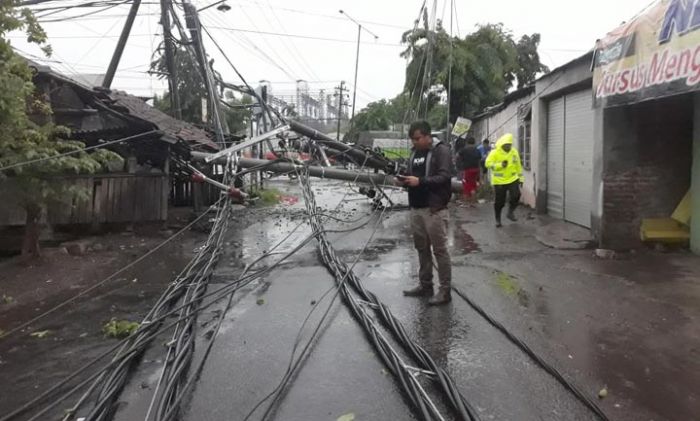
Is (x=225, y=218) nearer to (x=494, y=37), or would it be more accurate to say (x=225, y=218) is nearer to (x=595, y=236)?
(x=595, y=236)

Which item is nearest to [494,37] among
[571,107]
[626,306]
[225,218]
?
[571,107]

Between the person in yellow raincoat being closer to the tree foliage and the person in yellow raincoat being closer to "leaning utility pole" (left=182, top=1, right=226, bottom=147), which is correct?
"leaning utility pole" (left=182, top=1, right=226, bottom=147)

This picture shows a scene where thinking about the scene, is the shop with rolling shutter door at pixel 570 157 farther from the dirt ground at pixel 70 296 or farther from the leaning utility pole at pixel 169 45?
the leaning utility pole at pixel 169 45

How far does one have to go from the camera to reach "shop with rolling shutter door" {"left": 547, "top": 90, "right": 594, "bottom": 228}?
9977 millimetres

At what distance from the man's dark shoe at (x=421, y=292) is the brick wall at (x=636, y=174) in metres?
3.37

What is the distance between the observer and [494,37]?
24.9m

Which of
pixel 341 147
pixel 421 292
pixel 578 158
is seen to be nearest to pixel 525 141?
pixel 578 158

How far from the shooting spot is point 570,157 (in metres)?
10.8

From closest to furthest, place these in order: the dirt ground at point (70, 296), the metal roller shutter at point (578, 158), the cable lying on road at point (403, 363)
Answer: the cable lying on road at point (403, 363) → the dirt ground at point (70, 296) → the metal roller shutter at point (578, 158)

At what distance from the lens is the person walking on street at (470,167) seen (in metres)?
14.4

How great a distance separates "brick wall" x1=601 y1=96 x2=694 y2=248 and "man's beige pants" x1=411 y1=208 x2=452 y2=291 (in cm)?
345

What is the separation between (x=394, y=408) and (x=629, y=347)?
2253mm

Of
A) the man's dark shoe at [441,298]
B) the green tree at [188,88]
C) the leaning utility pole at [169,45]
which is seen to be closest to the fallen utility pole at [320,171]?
the leaning utility pole at [169,45]

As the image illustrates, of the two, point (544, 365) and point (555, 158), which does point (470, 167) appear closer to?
point (555, 158)
